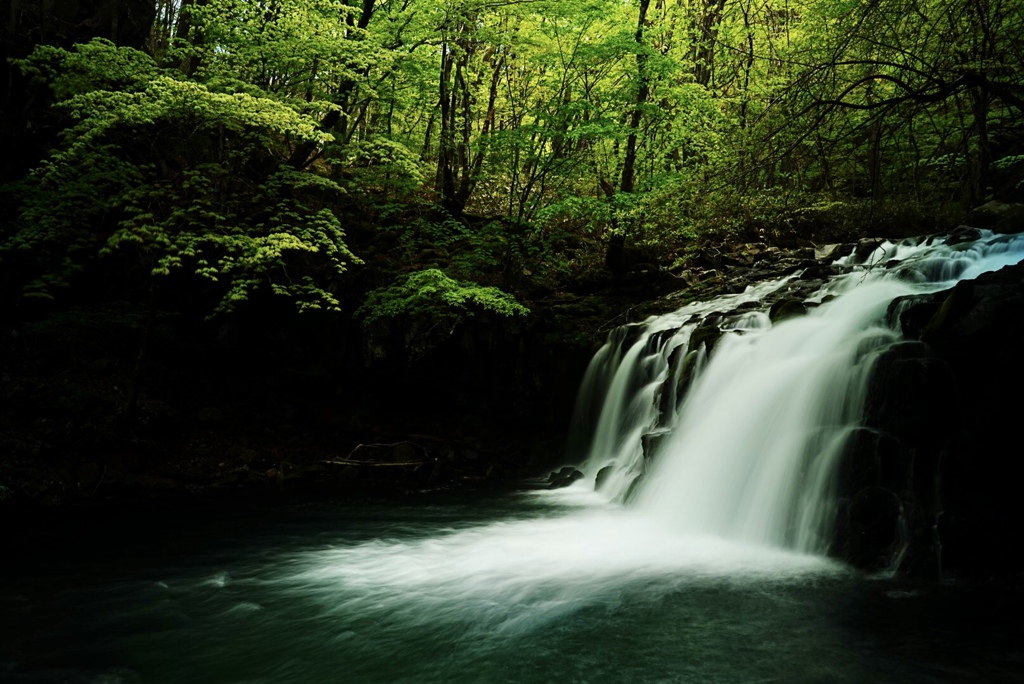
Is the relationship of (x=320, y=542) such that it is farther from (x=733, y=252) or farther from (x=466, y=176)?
(x=733, y=252)

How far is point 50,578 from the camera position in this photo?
20.5ft

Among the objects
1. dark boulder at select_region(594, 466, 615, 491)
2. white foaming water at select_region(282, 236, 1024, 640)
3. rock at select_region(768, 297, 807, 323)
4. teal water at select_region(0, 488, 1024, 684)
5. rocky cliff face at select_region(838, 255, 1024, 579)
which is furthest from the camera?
dark boulder at select_region(594, 466, 615, 491)

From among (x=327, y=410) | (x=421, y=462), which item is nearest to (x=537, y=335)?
(x=421, y=462)

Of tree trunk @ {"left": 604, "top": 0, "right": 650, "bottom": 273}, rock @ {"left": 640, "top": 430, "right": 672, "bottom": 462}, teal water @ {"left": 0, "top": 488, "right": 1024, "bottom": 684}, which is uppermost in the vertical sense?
tree trunk @ {"left": 604, "top": 0, "right": 650, "bottom": 273}

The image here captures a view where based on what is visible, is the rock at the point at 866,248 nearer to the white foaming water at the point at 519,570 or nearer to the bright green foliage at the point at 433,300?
the bright green foliage at the point at 433,300

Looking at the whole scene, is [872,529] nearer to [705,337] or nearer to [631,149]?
[705,337]

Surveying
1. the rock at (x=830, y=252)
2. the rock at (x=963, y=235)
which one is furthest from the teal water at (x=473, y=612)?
the rock at (x=830, y=252)

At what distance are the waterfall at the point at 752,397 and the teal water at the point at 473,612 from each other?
0.61 metres

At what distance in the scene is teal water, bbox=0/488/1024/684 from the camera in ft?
14.0

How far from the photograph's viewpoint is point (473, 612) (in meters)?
5.41

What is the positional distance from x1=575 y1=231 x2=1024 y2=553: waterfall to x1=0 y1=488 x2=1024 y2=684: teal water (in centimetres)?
61

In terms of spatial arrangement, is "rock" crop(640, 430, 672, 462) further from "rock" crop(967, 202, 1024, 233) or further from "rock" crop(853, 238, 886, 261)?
"rock" crop(967, 202, 1024, 233)

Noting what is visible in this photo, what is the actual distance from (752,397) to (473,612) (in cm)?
481

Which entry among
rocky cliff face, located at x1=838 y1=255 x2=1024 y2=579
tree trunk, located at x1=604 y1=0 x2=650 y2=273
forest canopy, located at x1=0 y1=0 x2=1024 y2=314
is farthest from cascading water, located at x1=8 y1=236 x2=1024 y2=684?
tree trunk, located at x1=604 y1=0 x2=650 y2=273
